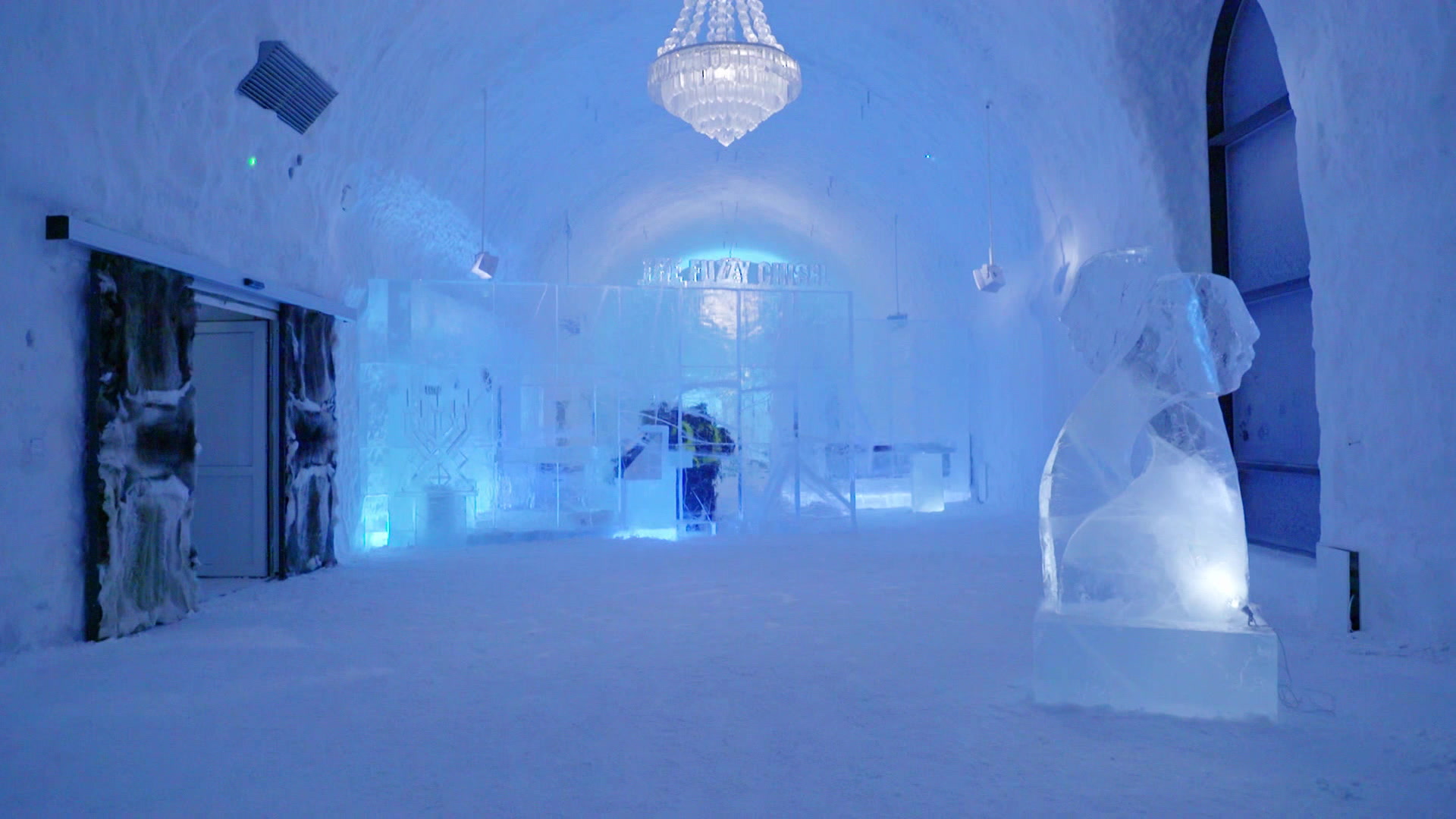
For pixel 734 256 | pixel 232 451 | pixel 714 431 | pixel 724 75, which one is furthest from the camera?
pixel 734 256

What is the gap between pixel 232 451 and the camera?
669 cm

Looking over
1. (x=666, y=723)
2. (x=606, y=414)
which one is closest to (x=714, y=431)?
(x=606, y=414)

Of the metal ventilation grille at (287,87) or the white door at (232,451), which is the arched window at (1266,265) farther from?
the white door at (232,451)

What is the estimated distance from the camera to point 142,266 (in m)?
4.91

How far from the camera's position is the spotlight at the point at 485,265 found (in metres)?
8.68

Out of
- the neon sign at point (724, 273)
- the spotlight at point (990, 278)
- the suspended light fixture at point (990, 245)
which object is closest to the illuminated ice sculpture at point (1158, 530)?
the suspended light fixture at point (990, 245)

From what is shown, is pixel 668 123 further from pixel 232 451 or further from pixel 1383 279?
pixel 1383 279

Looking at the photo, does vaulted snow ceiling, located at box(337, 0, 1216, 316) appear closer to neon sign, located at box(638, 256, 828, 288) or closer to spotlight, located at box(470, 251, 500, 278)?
spotlight, located at box(470, 251, 500, 278)

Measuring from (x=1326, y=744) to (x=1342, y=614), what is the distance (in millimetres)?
2076

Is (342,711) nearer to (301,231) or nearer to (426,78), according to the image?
(301,231)

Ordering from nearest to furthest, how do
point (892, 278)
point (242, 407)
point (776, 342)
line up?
point (242, 407)
point (776, 342)
point (892, 278)

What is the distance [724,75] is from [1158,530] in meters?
4.21

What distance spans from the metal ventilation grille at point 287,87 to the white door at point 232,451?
4.93 ft

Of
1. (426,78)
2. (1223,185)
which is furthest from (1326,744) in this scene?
(426,78)
